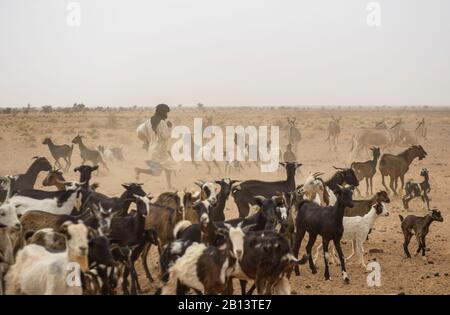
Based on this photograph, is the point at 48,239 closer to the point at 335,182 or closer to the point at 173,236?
the point at 173,236

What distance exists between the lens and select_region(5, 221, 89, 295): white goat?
693 cm

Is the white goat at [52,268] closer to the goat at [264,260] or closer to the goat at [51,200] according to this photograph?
the goat at [264,260]

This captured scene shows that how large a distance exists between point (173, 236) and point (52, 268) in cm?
274

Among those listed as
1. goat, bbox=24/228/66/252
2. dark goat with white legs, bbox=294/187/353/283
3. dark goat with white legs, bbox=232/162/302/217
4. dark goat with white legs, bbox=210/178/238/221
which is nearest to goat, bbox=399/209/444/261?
dark goat with white legs, bbox=294/187/353/283

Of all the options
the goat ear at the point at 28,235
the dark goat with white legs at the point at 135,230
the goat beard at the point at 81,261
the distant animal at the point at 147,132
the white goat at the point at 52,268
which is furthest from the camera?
the distant animal at the point at 147,132

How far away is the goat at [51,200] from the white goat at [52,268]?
3.00 metres

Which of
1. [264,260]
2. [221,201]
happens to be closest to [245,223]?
[264,260]

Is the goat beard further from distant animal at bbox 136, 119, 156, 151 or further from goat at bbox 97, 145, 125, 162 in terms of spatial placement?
goat at bbox 97, 145, 125, 162

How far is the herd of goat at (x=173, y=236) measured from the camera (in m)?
7.29

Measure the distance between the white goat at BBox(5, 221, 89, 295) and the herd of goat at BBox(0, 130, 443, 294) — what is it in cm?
1

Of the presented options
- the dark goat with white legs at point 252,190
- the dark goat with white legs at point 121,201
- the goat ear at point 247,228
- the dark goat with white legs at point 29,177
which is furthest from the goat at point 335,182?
the dark goat with white legs at point 29,177

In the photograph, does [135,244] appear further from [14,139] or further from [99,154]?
[14,139]
